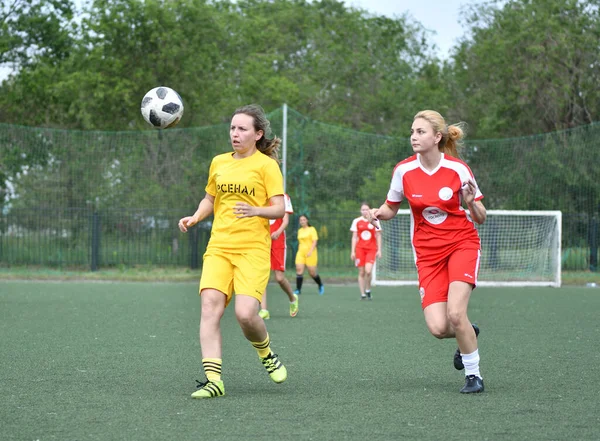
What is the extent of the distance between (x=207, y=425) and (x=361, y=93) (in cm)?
4127

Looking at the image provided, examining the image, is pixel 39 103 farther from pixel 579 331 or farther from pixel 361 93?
pixel 579 331

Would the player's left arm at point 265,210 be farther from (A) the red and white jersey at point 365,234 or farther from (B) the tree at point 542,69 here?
(B) the tree at point 542,69

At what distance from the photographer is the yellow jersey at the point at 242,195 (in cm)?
619

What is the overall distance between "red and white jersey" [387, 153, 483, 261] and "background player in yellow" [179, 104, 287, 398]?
932 mm

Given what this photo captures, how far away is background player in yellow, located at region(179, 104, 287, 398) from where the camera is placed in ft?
19.9

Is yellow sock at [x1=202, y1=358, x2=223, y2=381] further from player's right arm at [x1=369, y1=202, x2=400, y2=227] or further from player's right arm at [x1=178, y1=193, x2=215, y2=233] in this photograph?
player's right arm at [x1=369, y1=202, x2=400, y2=227]

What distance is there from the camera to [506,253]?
949 inches

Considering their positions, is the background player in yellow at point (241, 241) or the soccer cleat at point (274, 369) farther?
the soccer cleat at point (274, 369)

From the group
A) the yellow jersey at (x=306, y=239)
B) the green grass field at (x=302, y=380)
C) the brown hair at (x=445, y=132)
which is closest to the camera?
the green grass field at (x=302, y=380)

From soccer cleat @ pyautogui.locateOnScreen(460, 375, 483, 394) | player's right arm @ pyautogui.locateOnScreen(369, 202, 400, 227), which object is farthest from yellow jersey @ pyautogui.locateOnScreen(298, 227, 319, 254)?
soccer cleat @ pyautogui.locateOnScreen(460, 375, 483, 394)

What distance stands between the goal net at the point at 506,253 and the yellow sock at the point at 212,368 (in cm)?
1782

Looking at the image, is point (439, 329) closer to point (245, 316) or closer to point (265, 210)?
point (245, 316)

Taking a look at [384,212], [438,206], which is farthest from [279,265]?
[438,206]

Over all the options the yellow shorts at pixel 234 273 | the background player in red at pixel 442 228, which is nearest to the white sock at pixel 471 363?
the background player in red at pixel 442 228
